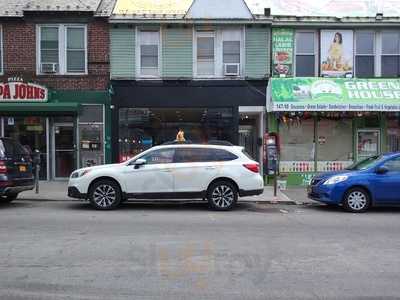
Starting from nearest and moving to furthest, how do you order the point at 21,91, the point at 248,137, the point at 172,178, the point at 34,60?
the point at 172,178, the point at 21,91, the point at 34,60, the point at 248,137

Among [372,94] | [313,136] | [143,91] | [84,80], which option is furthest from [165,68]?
[372,94]

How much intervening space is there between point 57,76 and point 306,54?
8860mm

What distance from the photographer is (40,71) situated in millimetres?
20125

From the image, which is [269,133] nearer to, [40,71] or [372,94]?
[372,94]

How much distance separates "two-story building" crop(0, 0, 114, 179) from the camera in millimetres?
19984

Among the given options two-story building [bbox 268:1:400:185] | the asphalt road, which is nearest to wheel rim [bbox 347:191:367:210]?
the asphalt road

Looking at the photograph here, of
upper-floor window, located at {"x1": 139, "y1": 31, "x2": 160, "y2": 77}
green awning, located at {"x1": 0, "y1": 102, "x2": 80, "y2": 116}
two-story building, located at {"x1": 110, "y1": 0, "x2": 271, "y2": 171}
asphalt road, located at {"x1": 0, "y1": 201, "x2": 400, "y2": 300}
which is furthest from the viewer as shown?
upper-floor window, located at {"x1": 139, "y1": 31, "x2": 160, "y2": 77}

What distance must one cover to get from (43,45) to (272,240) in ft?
44.5

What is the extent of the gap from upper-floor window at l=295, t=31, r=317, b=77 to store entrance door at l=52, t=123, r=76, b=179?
27.6 ft

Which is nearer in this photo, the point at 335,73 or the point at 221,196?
the point at 221,196

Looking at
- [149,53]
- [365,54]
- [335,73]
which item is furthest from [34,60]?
[365,54]

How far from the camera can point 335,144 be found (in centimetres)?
2058

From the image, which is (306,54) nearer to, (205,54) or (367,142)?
(205,54)

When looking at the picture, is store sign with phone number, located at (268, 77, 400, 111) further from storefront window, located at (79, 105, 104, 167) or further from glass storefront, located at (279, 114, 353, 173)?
storefront window, located at (79, 105, 104, 167)
